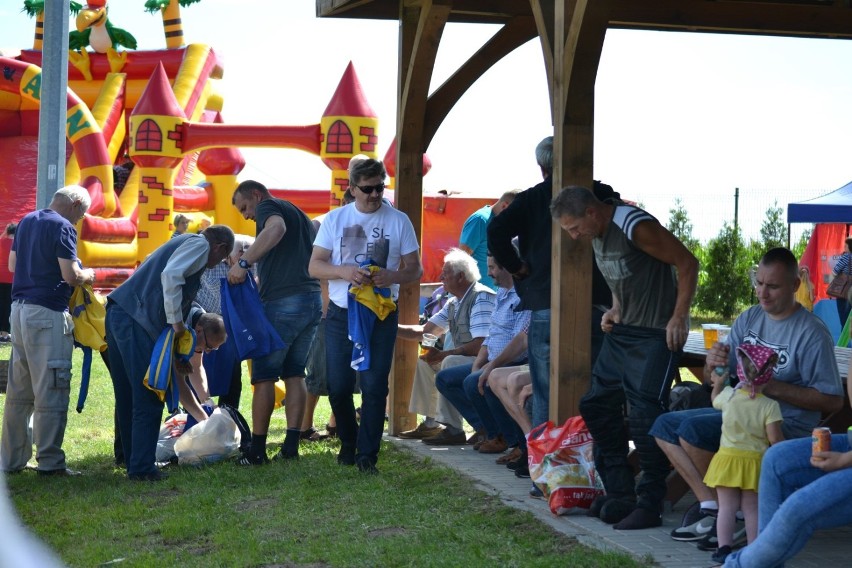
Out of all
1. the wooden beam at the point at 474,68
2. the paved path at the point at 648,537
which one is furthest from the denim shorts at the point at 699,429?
the wooden beam at the point at 474,68

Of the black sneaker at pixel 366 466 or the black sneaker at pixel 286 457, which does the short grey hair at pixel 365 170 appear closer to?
the black sneaker at pixel 366 466

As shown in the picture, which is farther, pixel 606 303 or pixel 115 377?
pixel 115 377

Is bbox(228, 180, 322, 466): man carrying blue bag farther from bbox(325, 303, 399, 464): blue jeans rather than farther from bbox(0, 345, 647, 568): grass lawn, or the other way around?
bbox(325, 303, 399, 464): blue jeans

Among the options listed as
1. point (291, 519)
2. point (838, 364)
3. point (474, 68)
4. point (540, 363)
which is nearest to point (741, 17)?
point (474, 68)

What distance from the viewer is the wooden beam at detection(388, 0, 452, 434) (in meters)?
8.23

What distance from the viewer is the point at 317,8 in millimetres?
9344

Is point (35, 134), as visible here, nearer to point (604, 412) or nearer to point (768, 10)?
point (768, 10)

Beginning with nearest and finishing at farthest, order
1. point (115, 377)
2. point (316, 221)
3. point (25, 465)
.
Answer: point (115, 377) < point (25, 465) < point (316, 221)

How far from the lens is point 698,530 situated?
188 inches

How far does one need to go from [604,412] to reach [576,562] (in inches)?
39.7

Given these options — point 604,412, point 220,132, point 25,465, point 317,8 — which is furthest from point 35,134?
point 604,412

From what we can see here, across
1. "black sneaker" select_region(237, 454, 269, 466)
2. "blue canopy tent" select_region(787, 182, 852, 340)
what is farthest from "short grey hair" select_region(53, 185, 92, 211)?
"blue canopy tent" select_region(787, 182, 852, 340)

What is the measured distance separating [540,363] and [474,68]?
120 inches

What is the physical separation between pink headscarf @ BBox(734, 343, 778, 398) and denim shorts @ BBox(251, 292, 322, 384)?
3519 mm
